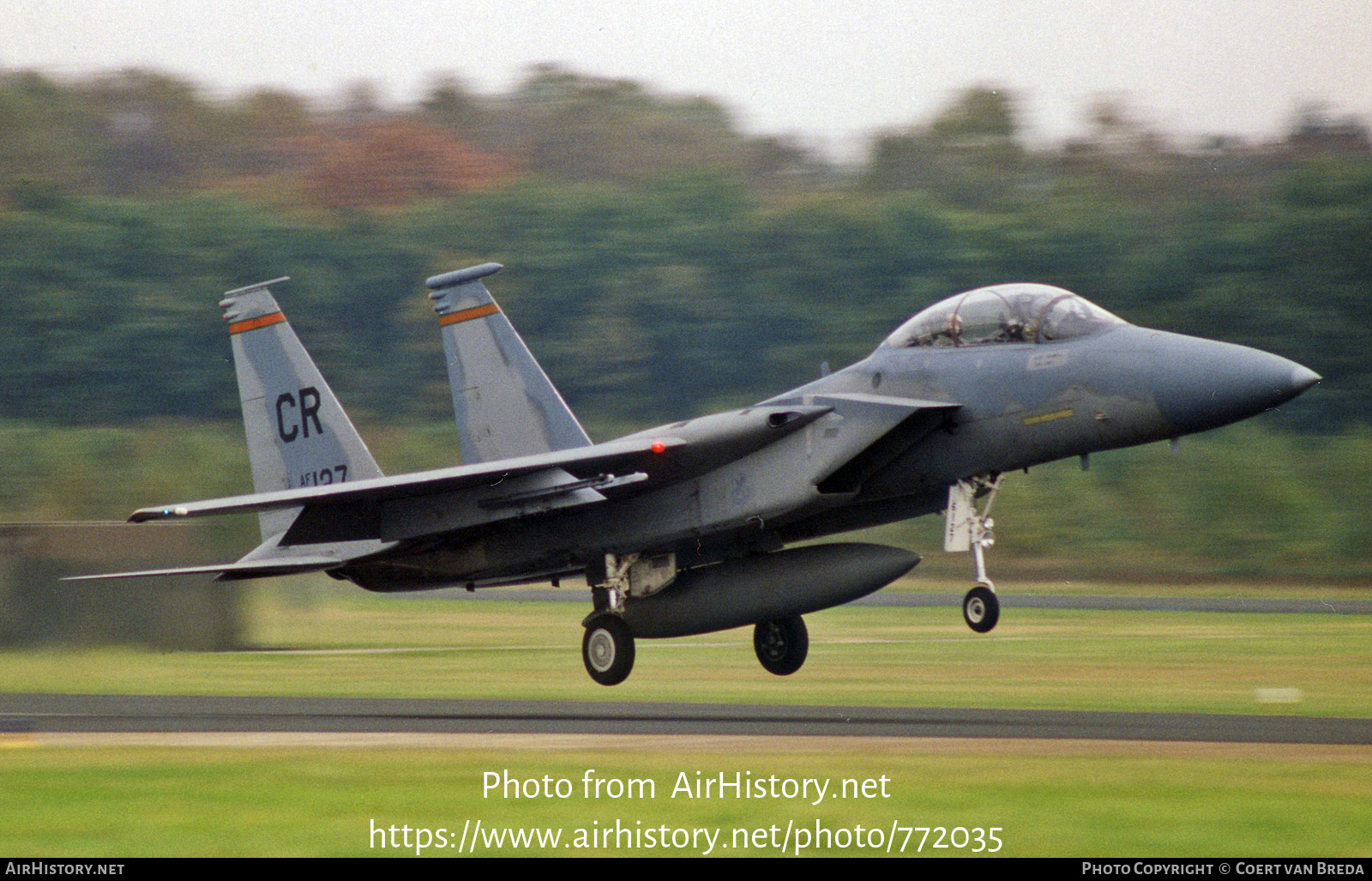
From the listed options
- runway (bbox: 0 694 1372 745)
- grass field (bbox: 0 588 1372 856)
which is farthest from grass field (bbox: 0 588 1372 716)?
runway (bbox: 0 694 1372 745)

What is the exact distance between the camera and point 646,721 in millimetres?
12461

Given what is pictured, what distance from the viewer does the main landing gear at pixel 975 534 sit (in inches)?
461

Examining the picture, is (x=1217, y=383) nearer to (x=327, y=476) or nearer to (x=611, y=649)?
(x=611, y=649)

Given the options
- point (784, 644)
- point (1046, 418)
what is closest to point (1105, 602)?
point (784, 644)

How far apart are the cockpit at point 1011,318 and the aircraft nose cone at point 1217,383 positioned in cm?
68

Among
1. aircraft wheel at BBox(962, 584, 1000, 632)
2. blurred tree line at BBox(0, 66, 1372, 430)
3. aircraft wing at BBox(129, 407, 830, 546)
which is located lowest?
aircraft wheel at BBox(962, 584, 1000, 632)

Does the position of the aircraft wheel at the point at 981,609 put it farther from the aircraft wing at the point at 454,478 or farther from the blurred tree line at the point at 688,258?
the blurred tree line at the point at 688,258

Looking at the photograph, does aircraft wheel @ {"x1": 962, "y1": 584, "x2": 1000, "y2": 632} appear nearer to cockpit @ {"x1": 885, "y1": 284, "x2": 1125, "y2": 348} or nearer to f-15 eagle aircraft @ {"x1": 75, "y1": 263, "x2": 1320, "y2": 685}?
f-15 eagle aircraft @ {"x1": 75, "y1": 263, "x2": 1320, "y2": 685}

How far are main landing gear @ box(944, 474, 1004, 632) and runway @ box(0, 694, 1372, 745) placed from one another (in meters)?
0.87

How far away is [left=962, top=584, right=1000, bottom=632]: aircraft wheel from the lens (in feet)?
38.3

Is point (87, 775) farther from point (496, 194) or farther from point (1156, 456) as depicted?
point (496, 194)

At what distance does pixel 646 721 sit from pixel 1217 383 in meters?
5.07

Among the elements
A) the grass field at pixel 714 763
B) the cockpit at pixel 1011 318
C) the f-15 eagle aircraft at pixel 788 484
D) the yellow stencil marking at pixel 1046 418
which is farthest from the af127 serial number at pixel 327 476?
the yellow stencil marking at pixel 1046 418

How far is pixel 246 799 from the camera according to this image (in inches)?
365
